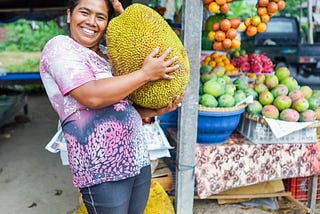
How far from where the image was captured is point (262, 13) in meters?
2.59

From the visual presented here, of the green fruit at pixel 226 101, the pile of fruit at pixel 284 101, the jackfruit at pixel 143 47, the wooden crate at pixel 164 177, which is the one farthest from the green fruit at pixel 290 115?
the jackfruit at pixel 143 47

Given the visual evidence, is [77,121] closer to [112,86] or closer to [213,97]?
[112,86]

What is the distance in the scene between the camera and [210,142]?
253cm

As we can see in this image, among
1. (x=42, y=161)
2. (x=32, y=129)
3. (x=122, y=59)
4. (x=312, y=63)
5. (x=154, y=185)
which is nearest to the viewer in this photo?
(x=122, y=59)

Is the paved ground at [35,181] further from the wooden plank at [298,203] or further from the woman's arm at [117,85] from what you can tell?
the woman's arm at [117,85]

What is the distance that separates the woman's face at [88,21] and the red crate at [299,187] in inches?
91.4

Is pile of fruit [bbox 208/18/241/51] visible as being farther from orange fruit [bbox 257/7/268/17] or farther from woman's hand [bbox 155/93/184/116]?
woman's hand [bbox 155/93/184/116]

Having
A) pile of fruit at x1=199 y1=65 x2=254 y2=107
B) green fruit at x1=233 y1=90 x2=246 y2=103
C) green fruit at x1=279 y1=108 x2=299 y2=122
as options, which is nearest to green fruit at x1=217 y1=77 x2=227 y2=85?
pile of fruit at x1=199 y1=65 x2=254 y2=107

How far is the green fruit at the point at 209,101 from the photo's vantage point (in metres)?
2.40

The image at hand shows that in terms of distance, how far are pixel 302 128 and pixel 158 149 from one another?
1.01 metres

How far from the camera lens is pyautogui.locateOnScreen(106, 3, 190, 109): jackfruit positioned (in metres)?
1.22

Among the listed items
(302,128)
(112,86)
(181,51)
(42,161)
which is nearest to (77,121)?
(112,86)

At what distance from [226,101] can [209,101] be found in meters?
0.11

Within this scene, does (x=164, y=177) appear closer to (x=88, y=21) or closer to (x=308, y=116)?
(x=308, y=116)
